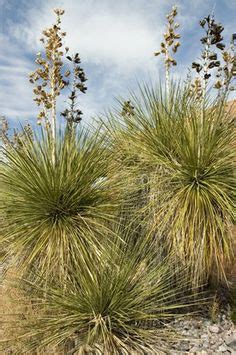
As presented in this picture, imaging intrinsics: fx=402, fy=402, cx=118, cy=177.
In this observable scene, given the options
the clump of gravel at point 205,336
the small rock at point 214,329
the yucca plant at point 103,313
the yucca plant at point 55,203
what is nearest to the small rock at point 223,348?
the clump of gravel at point 205,336

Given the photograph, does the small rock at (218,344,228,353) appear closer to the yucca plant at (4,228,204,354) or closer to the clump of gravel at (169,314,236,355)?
the clump of gravel at (169,314,236,355)


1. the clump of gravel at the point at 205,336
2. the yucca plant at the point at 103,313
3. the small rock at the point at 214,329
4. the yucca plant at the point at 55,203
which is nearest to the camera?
the yucca plant at the point at 103,313

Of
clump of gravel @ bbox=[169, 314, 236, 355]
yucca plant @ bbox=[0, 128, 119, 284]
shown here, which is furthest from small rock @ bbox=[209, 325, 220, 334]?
yucca plant @ bbox=[0, 128, 119, 284]

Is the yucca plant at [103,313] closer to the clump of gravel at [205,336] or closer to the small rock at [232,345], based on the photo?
the clump of gravel at [205,336]

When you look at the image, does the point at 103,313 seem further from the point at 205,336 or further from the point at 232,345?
the point at 232,345

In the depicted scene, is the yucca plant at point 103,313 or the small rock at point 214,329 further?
the small rock at point 214,329

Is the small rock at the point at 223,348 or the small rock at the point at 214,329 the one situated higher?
the small rock at the point at 214,329

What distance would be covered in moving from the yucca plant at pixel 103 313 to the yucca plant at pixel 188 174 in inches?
20.9

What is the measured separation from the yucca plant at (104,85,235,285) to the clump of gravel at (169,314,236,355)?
726 millimetres

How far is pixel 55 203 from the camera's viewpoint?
423cm

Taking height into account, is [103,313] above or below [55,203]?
below

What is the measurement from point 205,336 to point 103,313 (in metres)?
1.47

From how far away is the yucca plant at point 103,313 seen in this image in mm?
3799

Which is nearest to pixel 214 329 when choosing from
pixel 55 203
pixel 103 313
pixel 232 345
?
pixel 232 345
